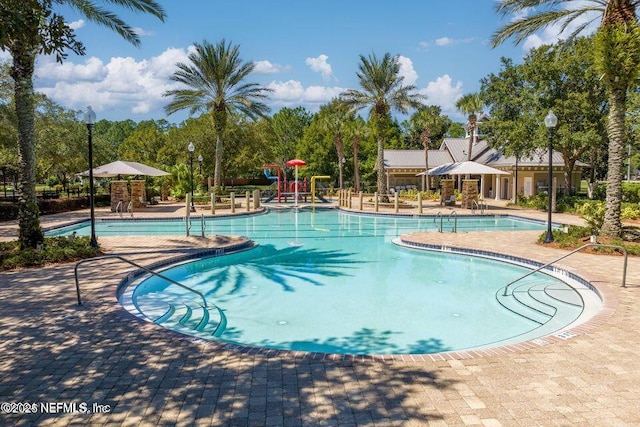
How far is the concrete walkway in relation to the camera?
4.11 metres

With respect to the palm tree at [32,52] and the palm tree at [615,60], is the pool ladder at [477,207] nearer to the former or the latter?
the palm tree at [615,60]

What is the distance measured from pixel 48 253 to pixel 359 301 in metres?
7.28

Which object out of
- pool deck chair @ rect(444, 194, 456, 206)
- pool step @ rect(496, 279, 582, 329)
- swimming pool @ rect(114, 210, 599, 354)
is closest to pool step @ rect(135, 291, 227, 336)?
swimming pool @ rect(114, 210, 599, 354)

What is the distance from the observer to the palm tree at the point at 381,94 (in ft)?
93.6

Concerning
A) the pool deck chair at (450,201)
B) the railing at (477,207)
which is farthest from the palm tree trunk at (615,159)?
the pool deck chair at (450,201)

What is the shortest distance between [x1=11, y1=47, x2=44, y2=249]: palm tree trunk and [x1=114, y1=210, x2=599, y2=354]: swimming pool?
368 cm

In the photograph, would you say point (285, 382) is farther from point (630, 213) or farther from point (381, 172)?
point (381, 172)

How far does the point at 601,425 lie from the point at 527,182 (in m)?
31.8

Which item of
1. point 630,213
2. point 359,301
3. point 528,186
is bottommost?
point 359,301

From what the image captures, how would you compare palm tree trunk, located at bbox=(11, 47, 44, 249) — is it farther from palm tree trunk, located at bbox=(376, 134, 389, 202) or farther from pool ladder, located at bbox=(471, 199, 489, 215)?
palm tree trunk, located at bbox=(376, 134, 389, 202)

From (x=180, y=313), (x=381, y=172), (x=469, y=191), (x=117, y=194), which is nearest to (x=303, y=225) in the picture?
(x=381, y=172)

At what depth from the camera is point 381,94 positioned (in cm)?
2903

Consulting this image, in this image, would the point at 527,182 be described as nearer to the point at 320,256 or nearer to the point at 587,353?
the point at 320,256

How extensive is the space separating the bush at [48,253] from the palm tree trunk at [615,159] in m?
13.6
